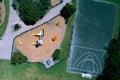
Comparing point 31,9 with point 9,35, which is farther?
point 9,35

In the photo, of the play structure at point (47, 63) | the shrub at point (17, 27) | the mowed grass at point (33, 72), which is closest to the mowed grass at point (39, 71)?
the mowed grass at point (33, 72)

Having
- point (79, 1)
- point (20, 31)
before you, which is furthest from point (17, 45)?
point (79, 1)

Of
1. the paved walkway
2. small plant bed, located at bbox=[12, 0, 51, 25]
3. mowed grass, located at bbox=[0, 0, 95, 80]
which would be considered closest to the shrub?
the paved walkway

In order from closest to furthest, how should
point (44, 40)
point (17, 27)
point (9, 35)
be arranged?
point (17, 27), point (9, 35), point (44, 40)

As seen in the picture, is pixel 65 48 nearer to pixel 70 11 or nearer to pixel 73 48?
pixel 73 48

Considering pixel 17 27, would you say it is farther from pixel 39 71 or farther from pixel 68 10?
pixel 68 10

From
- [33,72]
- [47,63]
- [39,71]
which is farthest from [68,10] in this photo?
[33,72]

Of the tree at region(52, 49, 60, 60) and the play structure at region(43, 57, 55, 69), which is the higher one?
the tree at region(52, 49, 60, 60)

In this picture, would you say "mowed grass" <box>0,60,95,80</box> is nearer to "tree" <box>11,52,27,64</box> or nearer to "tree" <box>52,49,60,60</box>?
"tree" <box>11,52,27,64</box>
